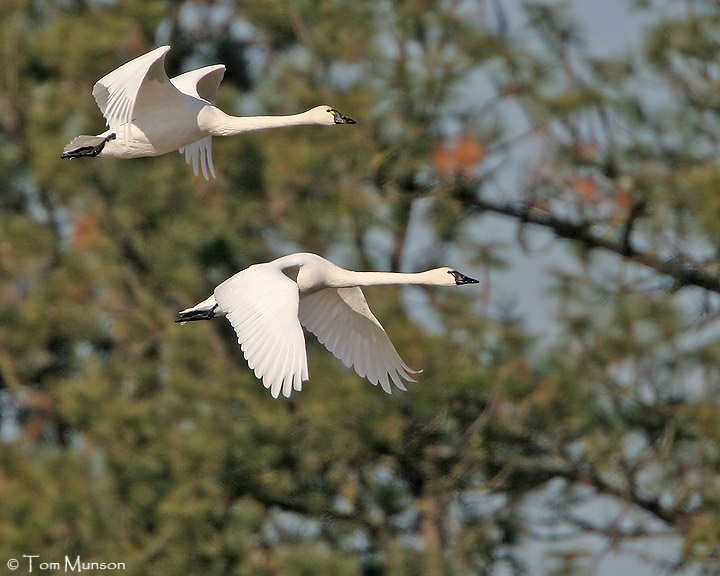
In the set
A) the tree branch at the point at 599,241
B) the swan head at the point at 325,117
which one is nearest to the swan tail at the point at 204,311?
the swan head at the point at 325,117

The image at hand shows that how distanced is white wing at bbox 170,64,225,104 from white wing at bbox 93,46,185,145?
1.76ft

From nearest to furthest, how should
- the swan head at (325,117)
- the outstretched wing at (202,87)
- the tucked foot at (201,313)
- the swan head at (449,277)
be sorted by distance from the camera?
the tucked foot at (201,313)
the swan head at (325,117)
the swan head at (449,277)
the outstretched wing at (202,87)

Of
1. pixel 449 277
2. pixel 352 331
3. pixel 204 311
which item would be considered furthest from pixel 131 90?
pixel 449 277

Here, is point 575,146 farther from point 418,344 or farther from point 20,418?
point 20,418

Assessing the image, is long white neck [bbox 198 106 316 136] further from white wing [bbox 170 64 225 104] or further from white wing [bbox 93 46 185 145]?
white wing [bbox 170 64 225 104]

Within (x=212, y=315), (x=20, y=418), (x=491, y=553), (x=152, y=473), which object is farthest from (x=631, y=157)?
(x=20, y=418)

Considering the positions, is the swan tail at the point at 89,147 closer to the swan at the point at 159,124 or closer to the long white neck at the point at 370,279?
the swan at the point at 159,124

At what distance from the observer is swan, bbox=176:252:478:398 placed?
6297 mm

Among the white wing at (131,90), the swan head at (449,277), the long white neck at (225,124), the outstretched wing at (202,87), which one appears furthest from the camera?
the outstretched wing at (202,87)

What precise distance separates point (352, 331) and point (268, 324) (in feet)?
5.31

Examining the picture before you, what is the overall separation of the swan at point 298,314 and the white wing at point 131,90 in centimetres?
87

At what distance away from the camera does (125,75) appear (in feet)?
22.4

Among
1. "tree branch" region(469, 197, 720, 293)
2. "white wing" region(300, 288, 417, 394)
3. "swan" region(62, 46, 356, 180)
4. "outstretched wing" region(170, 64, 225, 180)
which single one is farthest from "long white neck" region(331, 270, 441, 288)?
"tree branch" region(469, 197, 720, 293)

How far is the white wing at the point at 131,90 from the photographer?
664 cm
